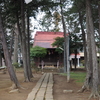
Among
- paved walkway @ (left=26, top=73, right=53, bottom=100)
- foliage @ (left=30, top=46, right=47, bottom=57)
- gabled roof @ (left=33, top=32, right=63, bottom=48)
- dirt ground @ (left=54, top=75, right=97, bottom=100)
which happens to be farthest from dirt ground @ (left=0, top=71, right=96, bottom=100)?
gabled roof @ (left=33, top=32, right=63, bottom=48)

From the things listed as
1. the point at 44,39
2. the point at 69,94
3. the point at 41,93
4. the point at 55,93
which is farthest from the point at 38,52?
the point at 41,93

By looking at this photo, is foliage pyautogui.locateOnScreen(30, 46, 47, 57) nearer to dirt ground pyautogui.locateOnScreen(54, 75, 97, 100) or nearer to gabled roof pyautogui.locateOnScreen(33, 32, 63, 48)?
gabled roof pyautogui.locateOnScreen(33, 32, 63, 48)

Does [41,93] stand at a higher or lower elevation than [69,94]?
higher

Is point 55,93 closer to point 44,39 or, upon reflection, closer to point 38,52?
point 38,52

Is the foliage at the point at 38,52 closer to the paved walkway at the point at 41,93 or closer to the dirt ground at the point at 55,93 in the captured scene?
the dirt ground at the point at 55,93

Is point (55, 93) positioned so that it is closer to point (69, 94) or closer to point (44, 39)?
point (69, 94)

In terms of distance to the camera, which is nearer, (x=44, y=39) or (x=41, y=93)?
(x=41, y=93)

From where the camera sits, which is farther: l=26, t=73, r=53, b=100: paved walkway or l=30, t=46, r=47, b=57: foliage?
l=30, t=46, r=47, b=57: foliage

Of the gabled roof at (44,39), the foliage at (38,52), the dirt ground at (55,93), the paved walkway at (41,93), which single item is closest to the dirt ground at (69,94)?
the dirt ground at (55,93)

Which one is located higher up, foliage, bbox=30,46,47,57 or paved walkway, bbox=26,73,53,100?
foliage, bbox=30,46,47,57

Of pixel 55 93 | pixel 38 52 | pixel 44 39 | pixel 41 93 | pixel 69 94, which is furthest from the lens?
pixel 44 39

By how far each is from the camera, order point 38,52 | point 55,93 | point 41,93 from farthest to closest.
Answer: point 38,52, point 55,93, point 41,93

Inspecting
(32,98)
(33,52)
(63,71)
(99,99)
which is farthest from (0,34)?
(33,52)

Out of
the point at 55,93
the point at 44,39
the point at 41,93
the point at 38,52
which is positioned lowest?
the point at 55,93
